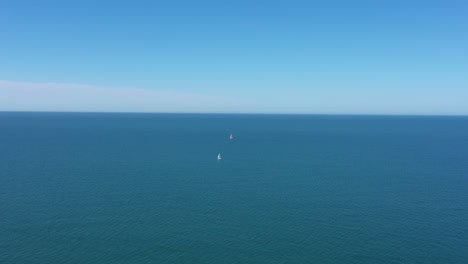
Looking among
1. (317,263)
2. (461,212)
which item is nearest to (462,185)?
(461,212)

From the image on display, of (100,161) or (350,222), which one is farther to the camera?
(100,161)

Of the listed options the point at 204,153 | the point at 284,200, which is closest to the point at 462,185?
the point at 284,200

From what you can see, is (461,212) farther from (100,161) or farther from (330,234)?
(100,161)

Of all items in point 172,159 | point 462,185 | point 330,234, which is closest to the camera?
point 330,234

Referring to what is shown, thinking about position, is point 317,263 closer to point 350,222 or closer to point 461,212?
point 350,222

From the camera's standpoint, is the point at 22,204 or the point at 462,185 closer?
the point at 22,204

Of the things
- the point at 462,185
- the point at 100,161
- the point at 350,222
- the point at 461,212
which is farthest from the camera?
the point at 100,161

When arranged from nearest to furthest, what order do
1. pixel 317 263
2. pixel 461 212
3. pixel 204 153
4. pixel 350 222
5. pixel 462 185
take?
pixel 317 263 → pixel 350 222 → pixel 461 212 → pixel 462 185 → pixel 204 153

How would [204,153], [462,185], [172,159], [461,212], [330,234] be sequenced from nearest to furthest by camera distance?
[330,234] → [461,212] → [462,185] → [172,159] → [204,153]

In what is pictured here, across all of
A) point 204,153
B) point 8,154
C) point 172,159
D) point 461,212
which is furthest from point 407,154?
point 8,154
